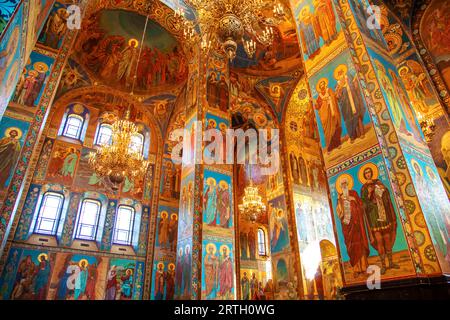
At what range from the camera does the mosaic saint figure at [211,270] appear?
6961 millimetres

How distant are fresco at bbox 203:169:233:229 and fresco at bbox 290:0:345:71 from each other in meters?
4.02

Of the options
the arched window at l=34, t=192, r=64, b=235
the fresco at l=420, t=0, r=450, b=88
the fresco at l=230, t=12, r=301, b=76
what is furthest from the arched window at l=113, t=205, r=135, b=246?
the fresco at l=420, t=0, r=450, b=88

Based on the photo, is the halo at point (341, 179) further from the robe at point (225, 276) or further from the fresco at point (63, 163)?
the fresco at point (63, 163)

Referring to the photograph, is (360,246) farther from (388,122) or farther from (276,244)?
(276,244)

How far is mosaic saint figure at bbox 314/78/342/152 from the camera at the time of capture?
4844mm

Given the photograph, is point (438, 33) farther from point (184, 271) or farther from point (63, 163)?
point (63, 163)

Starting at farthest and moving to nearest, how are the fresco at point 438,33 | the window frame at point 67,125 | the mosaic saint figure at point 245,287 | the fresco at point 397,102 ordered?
1. the mosaic saint figure at point 245,287
2. the window frame at point 67,125
3. the fresco at point 438,33
4. the fresco at point 397,102

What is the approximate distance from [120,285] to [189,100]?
7.34 m

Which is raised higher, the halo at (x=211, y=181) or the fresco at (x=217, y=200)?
the halo at (x=211, y=181)

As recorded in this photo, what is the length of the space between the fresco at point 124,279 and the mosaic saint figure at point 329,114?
9.32m

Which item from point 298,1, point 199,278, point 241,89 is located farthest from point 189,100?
point 199,278

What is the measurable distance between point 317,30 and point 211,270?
5.98 metres

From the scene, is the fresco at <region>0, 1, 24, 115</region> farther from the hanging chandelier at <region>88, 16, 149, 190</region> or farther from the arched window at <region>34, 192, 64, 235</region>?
the arched window at <region>34, 192, 64, 235</region>

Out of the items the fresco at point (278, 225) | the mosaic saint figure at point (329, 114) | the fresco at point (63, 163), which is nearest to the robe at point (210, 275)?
the mosaic saint figure at point (329, 114)
